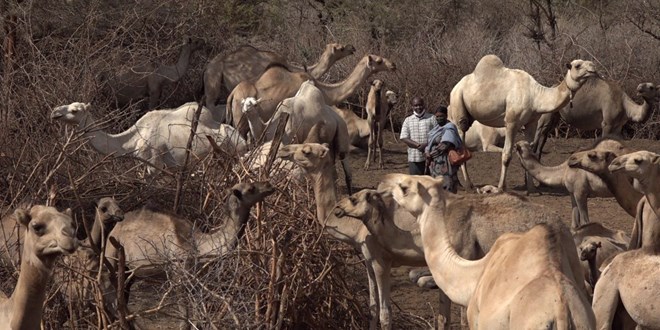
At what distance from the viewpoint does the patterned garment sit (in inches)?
633

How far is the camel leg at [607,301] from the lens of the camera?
949 cm

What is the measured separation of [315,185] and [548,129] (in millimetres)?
9200

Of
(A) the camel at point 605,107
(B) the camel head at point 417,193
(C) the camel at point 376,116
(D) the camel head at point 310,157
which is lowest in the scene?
→ (C) the camel at point 376,116

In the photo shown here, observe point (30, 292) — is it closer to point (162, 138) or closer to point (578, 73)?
point (162, 138)

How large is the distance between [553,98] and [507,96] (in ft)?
2.00

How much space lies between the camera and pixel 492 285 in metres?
8.30

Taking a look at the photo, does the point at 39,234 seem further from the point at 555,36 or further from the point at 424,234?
the point at 555,36

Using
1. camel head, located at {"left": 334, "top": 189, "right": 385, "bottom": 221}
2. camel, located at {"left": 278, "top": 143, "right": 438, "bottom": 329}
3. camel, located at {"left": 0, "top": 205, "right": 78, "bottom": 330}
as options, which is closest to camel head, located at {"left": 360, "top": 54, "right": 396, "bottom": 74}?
camel, located at {"left": 278, "top": 143, "right": 438, "bottom": 329}

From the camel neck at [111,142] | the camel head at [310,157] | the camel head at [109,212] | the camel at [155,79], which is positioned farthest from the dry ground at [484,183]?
the camel at [155,79]

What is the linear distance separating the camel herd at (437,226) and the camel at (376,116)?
1.71 metres

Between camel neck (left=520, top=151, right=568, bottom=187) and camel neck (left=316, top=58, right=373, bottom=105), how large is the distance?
4320 mm

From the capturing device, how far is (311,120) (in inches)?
659

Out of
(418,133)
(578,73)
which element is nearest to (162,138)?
(418,133)

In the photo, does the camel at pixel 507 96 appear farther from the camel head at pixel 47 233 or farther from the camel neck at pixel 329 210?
the camel head at pixel 47 233
